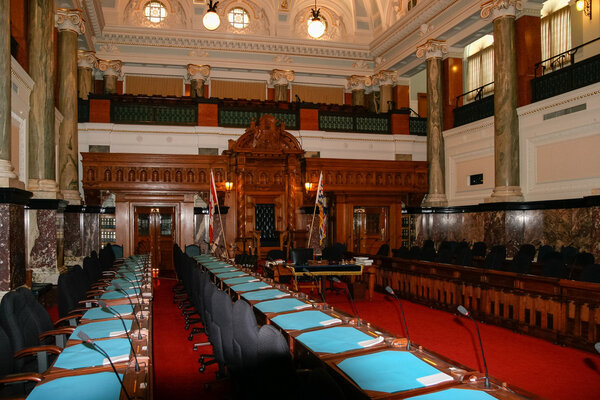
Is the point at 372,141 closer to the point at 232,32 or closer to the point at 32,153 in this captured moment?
the point at 232,32

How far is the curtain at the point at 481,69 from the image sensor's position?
52.2 feet

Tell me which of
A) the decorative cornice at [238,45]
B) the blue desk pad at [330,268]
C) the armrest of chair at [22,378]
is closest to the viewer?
the armrest of chair at [22,378]

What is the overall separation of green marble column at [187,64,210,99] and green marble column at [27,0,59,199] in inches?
314

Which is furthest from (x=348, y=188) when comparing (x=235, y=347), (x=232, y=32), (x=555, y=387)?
(x=235, y=347)

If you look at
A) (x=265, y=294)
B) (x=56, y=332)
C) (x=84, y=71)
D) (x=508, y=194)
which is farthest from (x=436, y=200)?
(x=56, y=332)

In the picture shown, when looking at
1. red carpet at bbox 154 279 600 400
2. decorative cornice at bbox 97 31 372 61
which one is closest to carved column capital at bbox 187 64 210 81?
decorative cornice at bbox 97 31 372 61

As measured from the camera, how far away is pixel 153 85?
1761 centimetres

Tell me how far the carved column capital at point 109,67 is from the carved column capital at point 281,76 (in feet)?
18.8

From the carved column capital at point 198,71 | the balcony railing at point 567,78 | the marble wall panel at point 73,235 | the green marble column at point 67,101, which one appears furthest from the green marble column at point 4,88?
the carved column capital at point 198,71

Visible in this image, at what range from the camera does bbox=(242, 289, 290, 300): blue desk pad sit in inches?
175

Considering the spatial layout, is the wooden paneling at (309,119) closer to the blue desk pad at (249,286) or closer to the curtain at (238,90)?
the curtain at (238,90)

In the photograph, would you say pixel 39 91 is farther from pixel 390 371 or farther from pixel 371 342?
pixel 390 371

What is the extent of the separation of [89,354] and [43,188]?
289 inches

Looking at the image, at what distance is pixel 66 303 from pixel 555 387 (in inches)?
187
